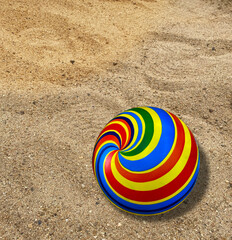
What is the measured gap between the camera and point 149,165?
250 cm

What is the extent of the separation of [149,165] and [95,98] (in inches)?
75.1

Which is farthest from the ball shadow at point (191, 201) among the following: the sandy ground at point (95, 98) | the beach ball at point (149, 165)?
the beach ball at point (149, 165)

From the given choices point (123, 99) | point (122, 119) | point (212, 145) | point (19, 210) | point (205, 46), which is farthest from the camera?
point (205, 46)

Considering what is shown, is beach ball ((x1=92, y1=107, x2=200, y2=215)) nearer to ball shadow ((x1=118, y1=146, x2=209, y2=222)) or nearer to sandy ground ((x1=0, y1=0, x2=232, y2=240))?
ball shadow ((x1=118, y1=146, x2=209, y2=222))

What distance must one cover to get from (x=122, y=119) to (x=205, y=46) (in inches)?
108

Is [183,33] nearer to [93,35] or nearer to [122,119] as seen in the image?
[93,35]

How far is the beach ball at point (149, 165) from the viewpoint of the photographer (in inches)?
98.7

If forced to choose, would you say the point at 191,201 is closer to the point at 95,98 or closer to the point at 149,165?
the point at 149,165

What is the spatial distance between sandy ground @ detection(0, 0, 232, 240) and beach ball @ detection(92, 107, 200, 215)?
1.60 ft

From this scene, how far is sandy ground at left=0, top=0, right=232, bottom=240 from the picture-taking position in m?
3.00

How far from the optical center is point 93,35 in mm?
5195

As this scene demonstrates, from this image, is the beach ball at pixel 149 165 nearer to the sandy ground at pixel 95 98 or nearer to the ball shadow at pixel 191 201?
the ball shadow at pixel 191 201

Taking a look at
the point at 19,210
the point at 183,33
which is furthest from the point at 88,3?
the point at 19,210

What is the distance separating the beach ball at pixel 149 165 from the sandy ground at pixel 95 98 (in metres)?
0.49
